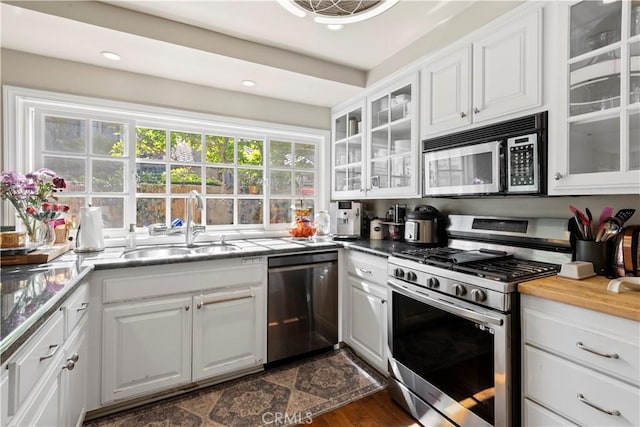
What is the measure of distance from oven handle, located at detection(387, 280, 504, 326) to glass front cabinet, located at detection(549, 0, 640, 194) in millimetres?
683

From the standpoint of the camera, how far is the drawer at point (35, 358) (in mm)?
802

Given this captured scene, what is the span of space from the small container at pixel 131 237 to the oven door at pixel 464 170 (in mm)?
2154

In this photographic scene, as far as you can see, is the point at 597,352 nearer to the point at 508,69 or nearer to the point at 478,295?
the point at 478,295

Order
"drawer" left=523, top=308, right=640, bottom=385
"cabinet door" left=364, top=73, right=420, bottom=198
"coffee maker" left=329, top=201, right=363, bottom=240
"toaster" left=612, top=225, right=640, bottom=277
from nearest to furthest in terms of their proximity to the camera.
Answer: "drawer" left=523, top=308, right=640, bottom=385 < "toaster" left=612, top=225, right=640, bottom=277 < "cabinet door" left=364, top=73, right=420, bottom=198 < "coffee maker" left=329, top=201, right=363, bottom=240

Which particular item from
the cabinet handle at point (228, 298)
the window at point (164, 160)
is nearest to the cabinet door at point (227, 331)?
the cabinet handle at point (228, 298)

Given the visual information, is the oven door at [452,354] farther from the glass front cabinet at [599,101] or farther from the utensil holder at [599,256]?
the glass front cabinet at [599,101]

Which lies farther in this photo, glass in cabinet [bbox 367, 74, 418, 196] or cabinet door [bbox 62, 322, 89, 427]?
glass in cabinet [bbox 367, 74, 418, 196]

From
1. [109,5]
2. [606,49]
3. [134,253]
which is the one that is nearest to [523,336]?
[606,49]

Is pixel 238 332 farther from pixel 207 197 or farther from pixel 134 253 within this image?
pixel 207 197

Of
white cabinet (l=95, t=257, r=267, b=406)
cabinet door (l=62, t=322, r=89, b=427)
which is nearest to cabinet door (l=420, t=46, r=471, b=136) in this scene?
white cabinet (l=95, t=257, r=267, b=406)

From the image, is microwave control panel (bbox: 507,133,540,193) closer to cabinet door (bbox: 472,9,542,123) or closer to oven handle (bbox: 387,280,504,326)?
cabinet door (bbox: 472,9,542,123)

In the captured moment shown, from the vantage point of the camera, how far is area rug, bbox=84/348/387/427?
5.52ft

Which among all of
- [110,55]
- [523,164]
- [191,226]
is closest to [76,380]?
[191,226]

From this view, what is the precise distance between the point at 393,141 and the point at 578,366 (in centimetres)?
175
